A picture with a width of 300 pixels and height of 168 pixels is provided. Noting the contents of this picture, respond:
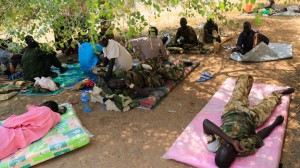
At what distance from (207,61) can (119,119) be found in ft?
10.6

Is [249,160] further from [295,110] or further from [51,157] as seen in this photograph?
[51,157]

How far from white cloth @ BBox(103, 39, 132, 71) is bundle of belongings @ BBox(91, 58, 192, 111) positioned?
247 millimetres

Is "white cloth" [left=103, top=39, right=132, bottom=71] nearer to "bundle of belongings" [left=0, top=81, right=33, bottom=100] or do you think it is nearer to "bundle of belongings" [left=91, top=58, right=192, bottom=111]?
"bundle of belongings" [left=91, top=58, right=192, bottom=111]

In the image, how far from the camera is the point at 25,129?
4.02 meters

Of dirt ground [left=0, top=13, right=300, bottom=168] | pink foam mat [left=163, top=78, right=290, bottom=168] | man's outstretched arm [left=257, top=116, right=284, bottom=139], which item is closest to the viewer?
pink foam mat [left=163, top=78, right=290, bottom=168]

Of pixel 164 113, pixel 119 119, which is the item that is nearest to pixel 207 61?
pixel 164 113

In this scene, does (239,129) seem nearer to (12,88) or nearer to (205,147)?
(205,147)

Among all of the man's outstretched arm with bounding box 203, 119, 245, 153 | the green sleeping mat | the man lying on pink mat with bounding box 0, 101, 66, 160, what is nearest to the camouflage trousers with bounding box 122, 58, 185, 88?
the green sleeping mat

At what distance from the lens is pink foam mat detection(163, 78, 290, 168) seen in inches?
133

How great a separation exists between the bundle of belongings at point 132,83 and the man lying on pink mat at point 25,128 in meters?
1.12

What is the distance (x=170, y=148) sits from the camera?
3807 millimetres

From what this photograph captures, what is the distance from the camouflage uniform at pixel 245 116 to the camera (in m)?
3.46

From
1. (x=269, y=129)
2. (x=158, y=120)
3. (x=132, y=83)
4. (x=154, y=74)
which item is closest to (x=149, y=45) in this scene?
(x=154, y=74)

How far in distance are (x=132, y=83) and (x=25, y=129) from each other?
6.87 ft
